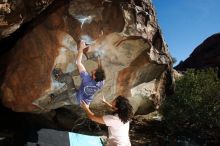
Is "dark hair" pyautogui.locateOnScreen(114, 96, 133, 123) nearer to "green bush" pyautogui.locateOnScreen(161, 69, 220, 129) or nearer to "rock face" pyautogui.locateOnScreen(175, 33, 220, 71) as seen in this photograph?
"green bush" pyautogui.locateOnScreen(161, 69, 220, 129)

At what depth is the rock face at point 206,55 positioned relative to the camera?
110 feet

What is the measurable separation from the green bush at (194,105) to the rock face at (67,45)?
7.44 meters

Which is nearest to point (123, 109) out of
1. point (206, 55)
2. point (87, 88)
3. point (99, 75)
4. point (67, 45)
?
point (87, 88)

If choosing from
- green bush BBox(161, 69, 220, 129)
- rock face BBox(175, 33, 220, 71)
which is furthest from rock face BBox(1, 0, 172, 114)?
rock face BBox(175, 33, 220, 71)

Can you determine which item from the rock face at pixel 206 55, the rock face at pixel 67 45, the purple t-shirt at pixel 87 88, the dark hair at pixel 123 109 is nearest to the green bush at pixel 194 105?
the rock face at pixel 67 45

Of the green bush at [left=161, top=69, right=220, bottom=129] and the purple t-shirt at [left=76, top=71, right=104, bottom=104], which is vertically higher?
the purple t-shirt at [left=76, top=71, right=104, bottom=104]

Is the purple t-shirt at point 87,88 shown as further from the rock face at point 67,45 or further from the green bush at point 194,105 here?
the green bush at point 194,105

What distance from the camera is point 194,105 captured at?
1853 centimetres

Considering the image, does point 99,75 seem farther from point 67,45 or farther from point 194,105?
point 194,105

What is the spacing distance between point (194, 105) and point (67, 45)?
10.0 meters

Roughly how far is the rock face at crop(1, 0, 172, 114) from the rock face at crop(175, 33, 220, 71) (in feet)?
75.2

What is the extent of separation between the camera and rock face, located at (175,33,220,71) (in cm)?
3366

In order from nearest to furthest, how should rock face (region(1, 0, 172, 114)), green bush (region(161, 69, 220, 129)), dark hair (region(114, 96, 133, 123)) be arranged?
dark hair (region(114, 96, 133, 123)) → rock face (region(1, 0, 172, 114)) → green bush (region(161, 69, 220, 129))

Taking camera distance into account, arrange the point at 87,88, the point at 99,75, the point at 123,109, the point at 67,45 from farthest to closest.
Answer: the point at 67,45 → the point at 99,75 → the point at 87,88 → the point at 123,109
